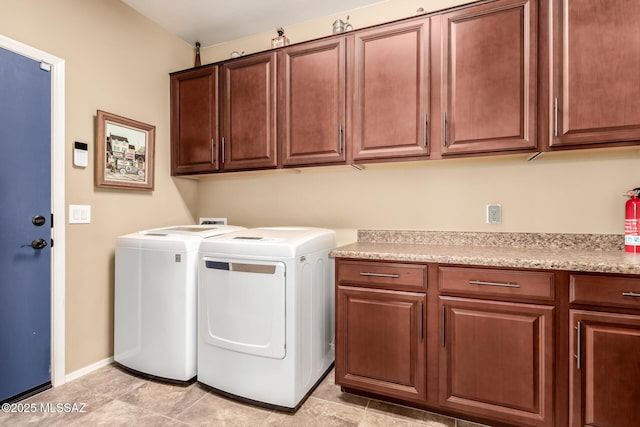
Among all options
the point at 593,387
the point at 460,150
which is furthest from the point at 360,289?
the point at 593,387

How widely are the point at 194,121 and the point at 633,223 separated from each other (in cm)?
296

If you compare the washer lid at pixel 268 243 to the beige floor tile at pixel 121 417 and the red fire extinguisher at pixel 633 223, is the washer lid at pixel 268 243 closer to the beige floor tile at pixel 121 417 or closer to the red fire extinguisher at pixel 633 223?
the beige floor tile at pixel 121 417

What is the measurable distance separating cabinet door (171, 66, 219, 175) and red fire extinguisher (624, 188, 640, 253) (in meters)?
2.64

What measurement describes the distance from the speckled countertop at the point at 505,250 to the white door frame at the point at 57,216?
171 centimetres

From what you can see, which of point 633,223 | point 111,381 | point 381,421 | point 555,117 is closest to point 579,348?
point 633,223

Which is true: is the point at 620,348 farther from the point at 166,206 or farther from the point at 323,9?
the point at 166,206

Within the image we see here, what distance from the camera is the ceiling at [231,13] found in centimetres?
234

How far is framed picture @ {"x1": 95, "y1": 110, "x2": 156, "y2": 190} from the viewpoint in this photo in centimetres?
215

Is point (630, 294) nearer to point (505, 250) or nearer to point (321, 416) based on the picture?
point (505, 250)

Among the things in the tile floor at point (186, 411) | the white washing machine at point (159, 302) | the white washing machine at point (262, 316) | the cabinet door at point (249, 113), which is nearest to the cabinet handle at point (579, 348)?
the tile floor at point (186, 411)

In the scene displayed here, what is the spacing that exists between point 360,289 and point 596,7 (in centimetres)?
184

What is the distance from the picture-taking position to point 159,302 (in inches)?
78.5

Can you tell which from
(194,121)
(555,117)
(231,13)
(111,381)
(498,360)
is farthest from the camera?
(194,121)

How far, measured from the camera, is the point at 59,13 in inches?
77.1
